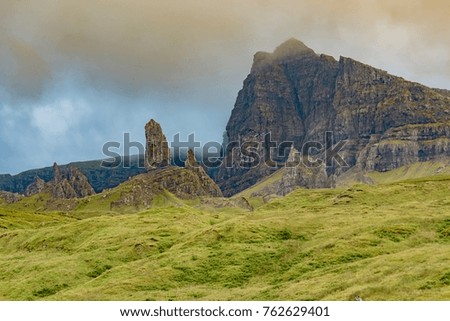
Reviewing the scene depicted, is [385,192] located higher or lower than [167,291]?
higher

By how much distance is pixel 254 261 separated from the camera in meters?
101

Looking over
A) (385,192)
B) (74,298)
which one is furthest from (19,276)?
(385,192)

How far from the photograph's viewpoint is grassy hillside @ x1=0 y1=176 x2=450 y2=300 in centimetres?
7262

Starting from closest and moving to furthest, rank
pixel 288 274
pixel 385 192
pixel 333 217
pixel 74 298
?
pixel 74 298, pixel 288 274, pixel 333 217, pixel 385 192

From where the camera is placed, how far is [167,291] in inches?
3501

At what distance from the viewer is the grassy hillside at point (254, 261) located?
238 ft
